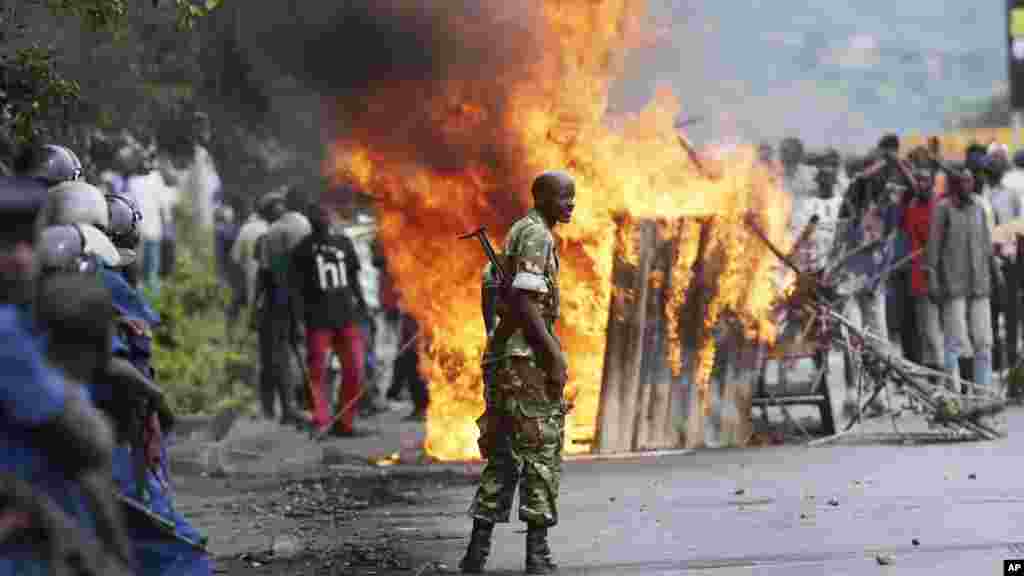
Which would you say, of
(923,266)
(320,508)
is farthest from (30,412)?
(923,266)

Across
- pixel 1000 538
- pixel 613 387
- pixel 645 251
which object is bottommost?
pixel 1000 538

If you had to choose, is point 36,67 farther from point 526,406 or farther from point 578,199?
point 578,199

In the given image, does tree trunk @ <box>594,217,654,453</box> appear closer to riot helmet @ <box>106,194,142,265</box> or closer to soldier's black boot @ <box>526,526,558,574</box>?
soldier's black boot @ <box>526,526,558,574</box>

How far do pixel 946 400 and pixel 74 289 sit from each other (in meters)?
8.11

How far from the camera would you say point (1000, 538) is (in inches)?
318

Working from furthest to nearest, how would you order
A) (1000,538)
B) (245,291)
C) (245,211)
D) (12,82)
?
(245,211)
(245,291)
(12,82)
(1000,538)

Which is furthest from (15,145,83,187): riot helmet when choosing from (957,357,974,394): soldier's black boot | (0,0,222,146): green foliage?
(957,357,974,394): soldier's black boot

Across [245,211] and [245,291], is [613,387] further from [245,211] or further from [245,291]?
[245,211]

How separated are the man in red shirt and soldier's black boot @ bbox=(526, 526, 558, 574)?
302 inches

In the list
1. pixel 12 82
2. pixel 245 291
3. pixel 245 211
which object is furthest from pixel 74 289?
pixel 245 211

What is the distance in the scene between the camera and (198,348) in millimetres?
17922

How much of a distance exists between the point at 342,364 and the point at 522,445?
678 cm

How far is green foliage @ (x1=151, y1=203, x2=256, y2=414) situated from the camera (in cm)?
1708

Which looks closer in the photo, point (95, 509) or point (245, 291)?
point (95, 509)
